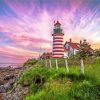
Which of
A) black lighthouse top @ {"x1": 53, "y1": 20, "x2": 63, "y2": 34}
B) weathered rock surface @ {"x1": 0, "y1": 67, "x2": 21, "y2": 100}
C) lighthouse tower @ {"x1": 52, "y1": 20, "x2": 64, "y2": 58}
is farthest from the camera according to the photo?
black lighthouse top @ {"x1": 53, "y1": 20, "x2": 63, "y2": 34}

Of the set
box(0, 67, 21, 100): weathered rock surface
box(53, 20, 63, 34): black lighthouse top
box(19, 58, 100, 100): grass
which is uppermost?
box(53, 20, 63, 34): black lighthouse top

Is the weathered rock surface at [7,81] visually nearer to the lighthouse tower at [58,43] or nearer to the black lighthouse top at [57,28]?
the lighthouse tower at [58,43]

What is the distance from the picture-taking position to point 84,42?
47344mm

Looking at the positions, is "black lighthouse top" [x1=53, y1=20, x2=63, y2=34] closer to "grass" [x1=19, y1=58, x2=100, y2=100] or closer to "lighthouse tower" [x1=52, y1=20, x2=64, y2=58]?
"lighthouse tower" [x1=52, y1=20, x2=64, y2=58]

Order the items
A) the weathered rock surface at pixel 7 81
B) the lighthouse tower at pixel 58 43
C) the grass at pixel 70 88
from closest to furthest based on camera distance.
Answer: the grass at pixel 70 88
the weathered rock surface at pixel 7 81
the lighthouse tower at pixel 58 43

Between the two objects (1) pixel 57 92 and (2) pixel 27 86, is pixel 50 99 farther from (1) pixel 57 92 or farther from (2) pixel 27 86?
(2) pixel 27 86

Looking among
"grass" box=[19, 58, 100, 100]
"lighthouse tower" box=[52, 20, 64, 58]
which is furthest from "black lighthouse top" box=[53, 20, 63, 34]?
"grass" box=[19, 58, 100, 100]

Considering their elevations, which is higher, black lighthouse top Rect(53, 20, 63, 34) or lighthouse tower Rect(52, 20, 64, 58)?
black lighthouse top Rect(53, 20, 63, 34)

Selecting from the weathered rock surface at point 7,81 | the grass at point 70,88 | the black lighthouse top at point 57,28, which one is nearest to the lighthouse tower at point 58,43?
the black lighthouse top at point 57,28

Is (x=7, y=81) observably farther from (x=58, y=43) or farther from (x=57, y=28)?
(x=57, y=28)

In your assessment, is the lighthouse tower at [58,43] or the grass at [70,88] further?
the lighthouse tower at [58,43]

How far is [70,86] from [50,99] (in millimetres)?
1742

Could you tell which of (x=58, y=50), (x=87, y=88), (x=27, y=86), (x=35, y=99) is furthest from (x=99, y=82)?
(x=58, y=50)

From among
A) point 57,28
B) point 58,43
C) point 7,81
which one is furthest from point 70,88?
point 57,28
